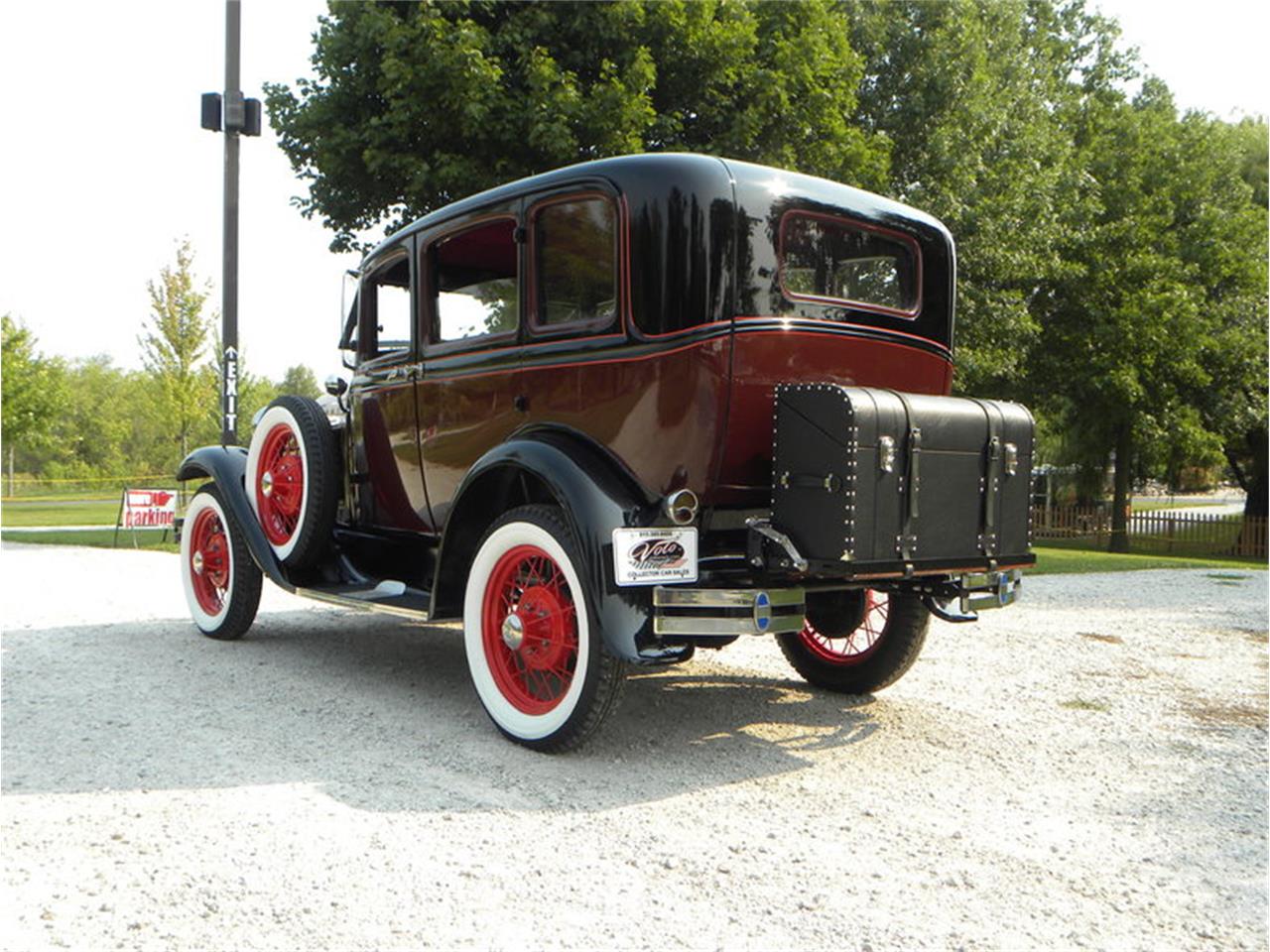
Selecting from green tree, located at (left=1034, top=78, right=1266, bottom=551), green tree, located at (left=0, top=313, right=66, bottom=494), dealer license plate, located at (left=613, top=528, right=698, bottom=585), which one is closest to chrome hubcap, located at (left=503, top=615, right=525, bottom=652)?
dealer license plate, located at (left=613, top=528, right=698, bottom=585)

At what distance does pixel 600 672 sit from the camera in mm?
4078

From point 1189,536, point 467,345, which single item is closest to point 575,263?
point 467,345

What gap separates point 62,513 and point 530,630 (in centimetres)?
2661

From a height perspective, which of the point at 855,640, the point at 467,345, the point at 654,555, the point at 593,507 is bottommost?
the point at 855,640

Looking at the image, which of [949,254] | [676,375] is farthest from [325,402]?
[949,254]

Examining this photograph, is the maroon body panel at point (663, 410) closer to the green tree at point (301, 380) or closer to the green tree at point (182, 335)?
the green tree at point (182, 335)

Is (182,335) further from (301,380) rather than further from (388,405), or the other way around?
(301,380)

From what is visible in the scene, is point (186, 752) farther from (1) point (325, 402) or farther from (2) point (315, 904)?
(1) point (325, 402)

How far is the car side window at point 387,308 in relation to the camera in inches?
227

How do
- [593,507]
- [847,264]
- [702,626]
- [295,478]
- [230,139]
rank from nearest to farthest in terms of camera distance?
[702,626], [593,507], [847,264], [295,478], [230,139]

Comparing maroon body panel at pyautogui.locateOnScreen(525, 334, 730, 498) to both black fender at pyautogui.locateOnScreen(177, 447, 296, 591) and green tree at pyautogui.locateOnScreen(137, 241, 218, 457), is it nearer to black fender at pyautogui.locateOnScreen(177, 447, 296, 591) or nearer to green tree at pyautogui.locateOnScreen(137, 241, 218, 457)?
black fender at pyautogui.locateOnScreen(177, 447, 296, 591)

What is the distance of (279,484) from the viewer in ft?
20.2

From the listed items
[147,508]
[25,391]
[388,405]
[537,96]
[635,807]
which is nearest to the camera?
[635,807]

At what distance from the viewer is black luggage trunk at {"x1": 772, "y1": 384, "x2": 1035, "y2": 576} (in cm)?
394
